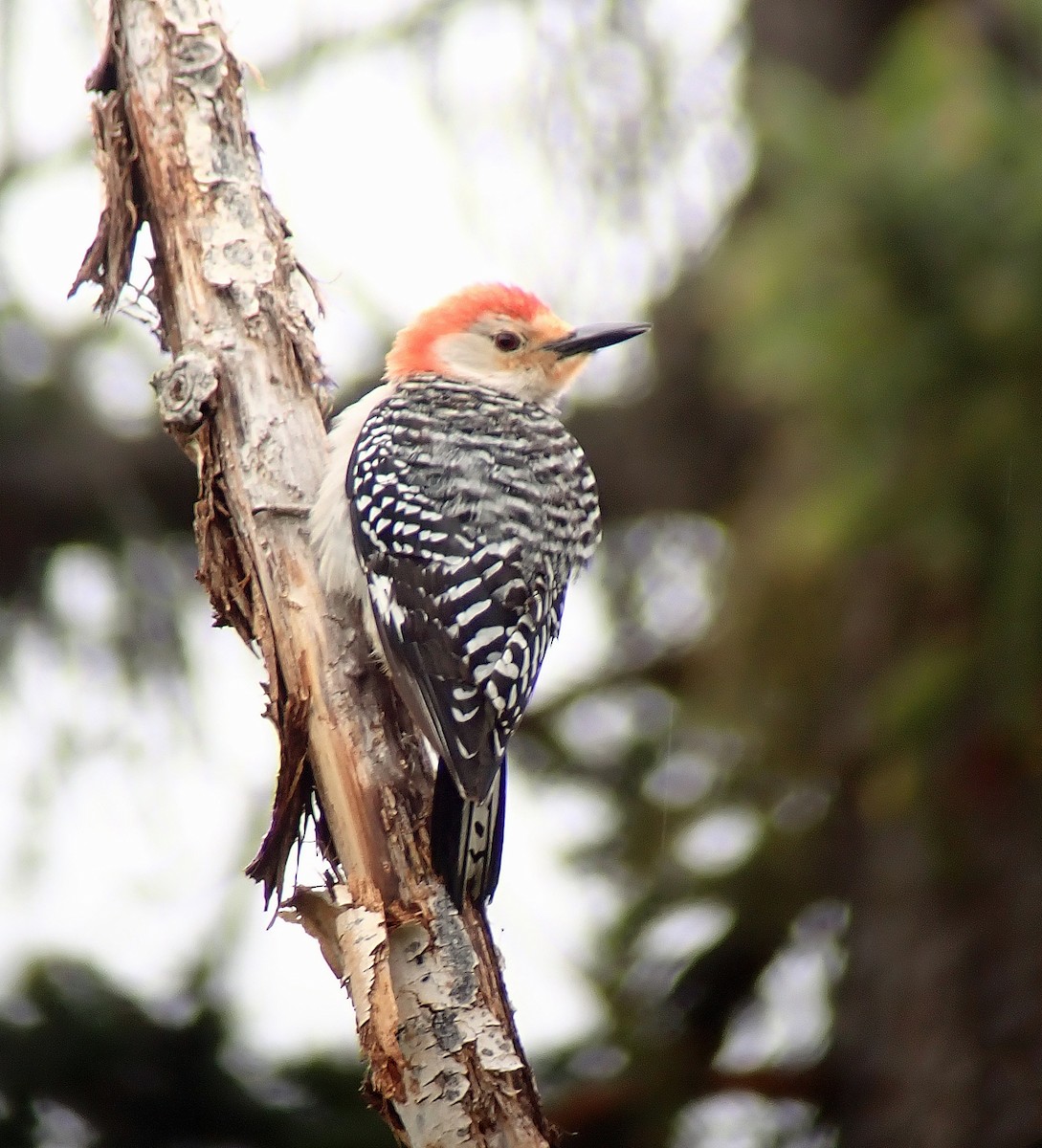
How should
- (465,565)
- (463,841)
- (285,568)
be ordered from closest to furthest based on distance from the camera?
(463,841) < (285,568) < (465,565)

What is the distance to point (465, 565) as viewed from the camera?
4.03m

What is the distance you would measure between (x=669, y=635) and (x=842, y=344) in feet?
6.50

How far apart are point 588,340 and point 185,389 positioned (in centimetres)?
174

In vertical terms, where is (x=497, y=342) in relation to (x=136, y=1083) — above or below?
above

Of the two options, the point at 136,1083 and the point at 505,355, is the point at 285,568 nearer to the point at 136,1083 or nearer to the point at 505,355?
the point at 505,355

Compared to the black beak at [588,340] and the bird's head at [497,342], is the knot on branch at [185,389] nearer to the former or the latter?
the bird's head at [497,342]

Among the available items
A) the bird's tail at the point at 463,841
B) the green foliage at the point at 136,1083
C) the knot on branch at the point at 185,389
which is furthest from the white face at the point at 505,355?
the green foliage at the point at 136,1083

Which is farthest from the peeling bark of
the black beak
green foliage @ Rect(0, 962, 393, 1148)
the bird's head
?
green foliage @ Rect(0, 962, 393, 1148)

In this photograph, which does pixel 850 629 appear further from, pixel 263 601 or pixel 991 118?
pixel 263 601

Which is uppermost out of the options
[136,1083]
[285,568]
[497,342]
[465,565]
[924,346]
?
[497,342]

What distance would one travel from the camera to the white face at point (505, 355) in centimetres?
507

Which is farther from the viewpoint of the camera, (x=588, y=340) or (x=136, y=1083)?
(x=588, y=340)

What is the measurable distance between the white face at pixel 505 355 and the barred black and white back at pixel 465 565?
1.23ft

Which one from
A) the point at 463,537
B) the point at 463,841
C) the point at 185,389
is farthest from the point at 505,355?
the point at 463,841
